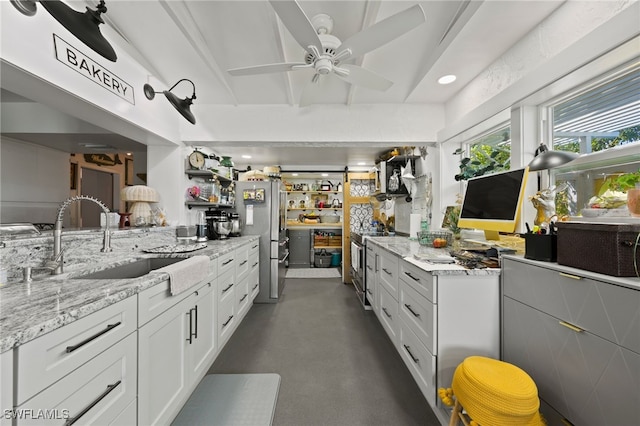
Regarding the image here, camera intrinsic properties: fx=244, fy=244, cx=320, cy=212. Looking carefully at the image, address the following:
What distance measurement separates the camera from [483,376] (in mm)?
1110

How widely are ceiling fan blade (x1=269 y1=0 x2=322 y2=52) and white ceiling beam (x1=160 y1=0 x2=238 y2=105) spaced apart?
75 centimetres

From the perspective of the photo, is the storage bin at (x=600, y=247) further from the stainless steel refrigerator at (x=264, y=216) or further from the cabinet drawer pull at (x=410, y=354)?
the stainless steel refrigerator at (x=264, y=216)

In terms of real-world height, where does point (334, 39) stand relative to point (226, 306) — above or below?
above

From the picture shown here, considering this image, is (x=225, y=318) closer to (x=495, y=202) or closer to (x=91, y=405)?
(x=91, y=405)

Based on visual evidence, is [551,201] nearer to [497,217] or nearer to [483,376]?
[497,217]

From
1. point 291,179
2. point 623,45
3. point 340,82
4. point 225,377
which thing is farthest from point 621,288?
point 291,179

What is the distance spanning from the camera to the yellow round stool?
3.31ft

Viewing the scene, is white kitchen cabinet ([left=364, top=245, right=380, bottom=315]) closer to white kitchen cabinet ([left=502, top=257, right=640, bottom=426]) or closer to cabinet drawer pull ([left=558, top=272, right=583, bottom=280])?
white kitchen cabinet ([left=502, top=257, right=640, bottom=426])

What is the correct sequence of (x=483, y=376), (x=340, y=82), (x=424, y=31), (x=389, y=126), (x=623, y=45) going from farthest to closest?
(x=389, y=126) → (x=340, y=82) → (x=424, y=31) → (x=623, y=45) → (x=483, y=376)

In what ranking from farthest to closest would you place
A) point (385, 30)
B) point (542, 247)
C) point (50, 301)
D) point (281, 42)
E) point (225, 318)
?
point (225, 318) → point (281, 42) → point (385, 30) → point (542, 247) → point (50, 301)

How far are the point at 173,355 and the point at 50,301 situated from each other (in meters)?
0.66

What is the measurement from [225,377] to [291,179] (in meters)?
5.06

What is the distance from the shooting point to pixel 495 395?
104 centimetres

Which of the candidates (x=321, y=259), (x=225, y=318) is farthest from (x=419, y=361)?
(x=321, y=259)
